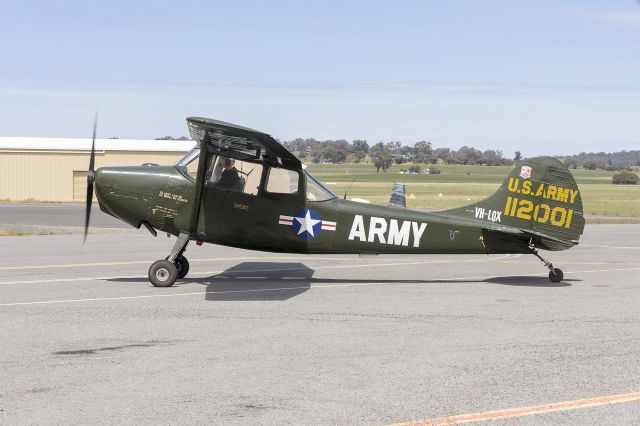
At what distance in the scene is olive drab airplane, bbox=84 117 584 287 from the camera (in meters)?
14.2

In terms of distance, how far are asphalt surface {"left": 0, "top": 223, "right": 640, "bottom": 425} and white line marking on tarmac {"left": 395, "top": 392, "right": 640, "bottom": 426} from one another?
0.12 metres

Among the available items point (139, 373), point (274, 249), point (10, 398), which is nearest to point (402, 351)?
point (139, 373)

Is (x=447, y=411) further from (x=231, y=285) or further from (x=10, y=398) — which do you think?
(x=231, y=285)

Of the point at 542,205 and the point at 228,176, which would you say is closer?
the point at 228,176

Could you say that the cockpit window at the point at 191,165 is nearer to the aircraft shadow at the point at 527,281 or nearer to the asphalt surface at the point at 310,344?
the asphalt surface at the point at 310,344

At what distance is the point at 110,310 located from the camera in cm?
1166

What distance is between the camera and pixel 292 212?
14555mm

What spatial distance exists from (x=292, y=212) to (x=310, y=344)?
542 cm

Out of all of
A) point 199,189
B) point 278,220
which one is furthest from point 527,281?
point 199,189

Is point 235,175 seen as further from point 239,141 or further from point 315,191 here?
point 315,191

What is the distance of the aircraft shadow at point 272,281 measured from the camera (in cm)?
1343

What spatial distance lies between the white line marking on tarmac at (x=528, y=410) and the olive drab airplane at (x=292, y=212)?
7.66 metres

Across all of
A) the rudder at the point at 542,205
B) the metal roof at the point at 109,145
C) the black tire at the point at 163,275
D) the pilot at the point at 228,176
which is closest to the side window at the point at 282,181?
the pilot at the point at 228,176

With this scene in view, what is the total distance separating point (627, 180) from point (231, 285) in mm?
132025
